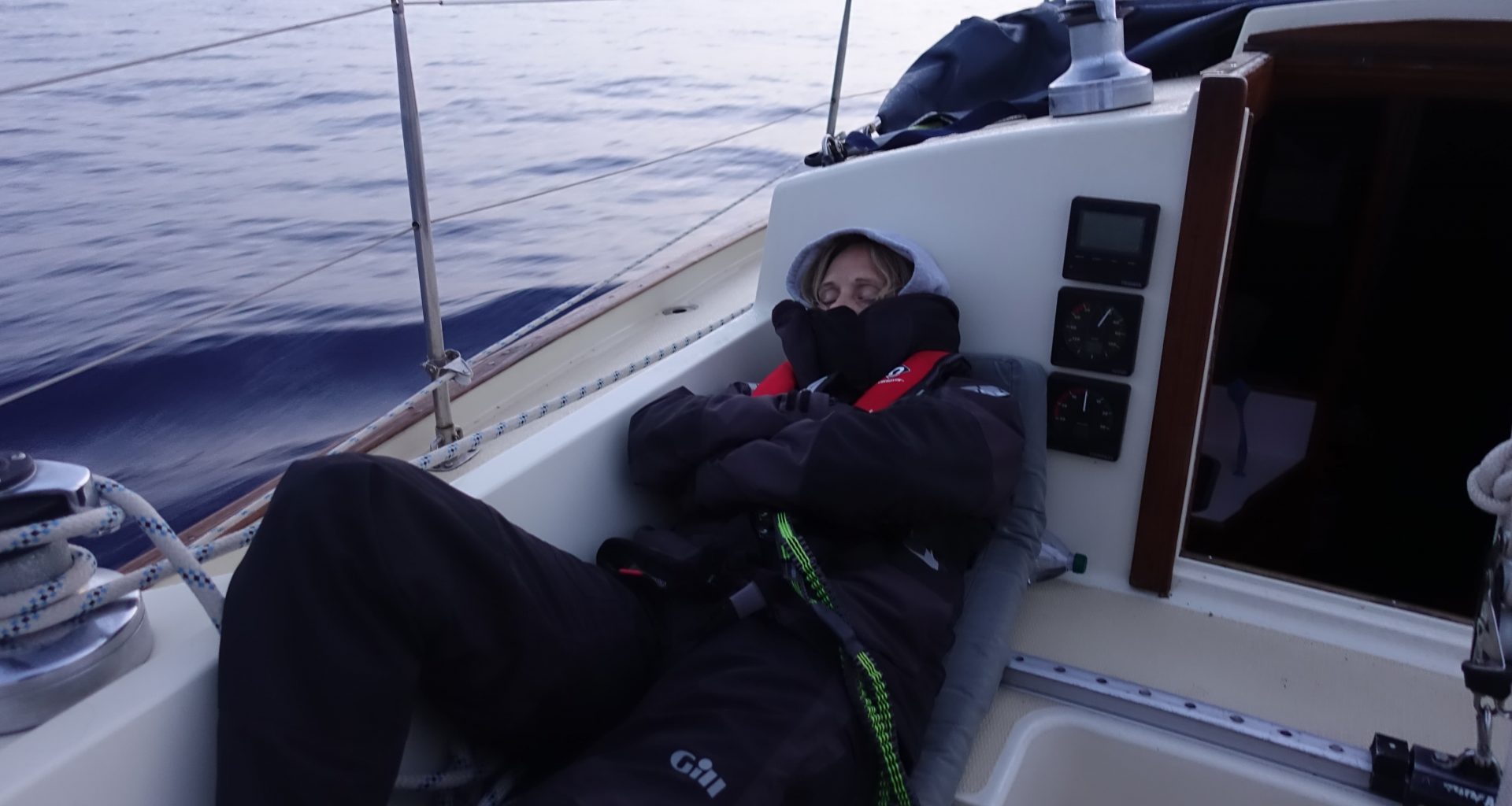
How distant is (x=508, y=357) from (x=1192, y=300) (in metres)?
1.38

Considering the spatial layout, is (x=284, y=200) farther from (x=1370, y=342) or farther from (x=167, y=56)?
(x=1370, y=342)

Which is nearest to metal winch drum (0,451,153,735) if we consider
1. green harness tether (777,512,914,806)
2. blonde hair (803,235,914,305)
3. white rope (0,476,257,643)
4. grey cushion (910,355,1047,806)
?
white rope (0,476,257,643)

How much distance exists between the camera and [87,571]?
74 centimetres

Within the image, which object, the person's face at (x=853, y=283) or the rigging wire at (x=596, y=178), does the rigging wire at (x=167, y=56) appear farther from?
the person's face at (x=853, y=283)

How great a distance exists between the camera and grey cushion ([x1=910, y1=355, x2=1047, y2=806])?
1.10 meters

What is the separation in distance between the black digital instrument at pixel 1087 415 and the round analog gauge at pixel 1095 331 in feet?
0.14

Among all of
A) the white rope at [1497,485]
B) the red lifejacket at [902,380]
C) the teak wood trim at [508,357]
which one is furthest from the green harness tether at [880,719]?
the teak wood trim at [508,357]

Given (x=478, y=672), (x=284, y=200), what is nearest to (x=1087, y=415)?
(x=478, y=672)

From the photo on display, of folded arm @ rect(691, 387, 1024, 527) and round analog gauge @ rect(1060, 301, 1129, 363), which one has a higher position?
round analog gauge @ rect(1060, 301, 1129, 363)

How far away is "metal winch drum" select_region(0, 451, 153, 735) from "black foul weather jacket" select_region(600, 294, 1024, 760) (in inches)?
19.9

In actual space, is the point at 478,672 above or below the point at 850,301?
below

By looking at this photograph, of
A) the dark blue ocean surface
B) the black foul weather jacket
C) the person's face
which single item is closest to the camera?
the black foul weather jacket

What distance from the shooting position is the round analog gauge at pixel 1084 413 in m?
1.48

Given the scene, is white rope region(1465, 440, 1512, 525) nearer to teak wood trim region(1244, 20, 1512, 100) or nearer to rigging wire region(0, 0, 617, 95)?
teak wood trim region(1244, 20, 1512, 100)
